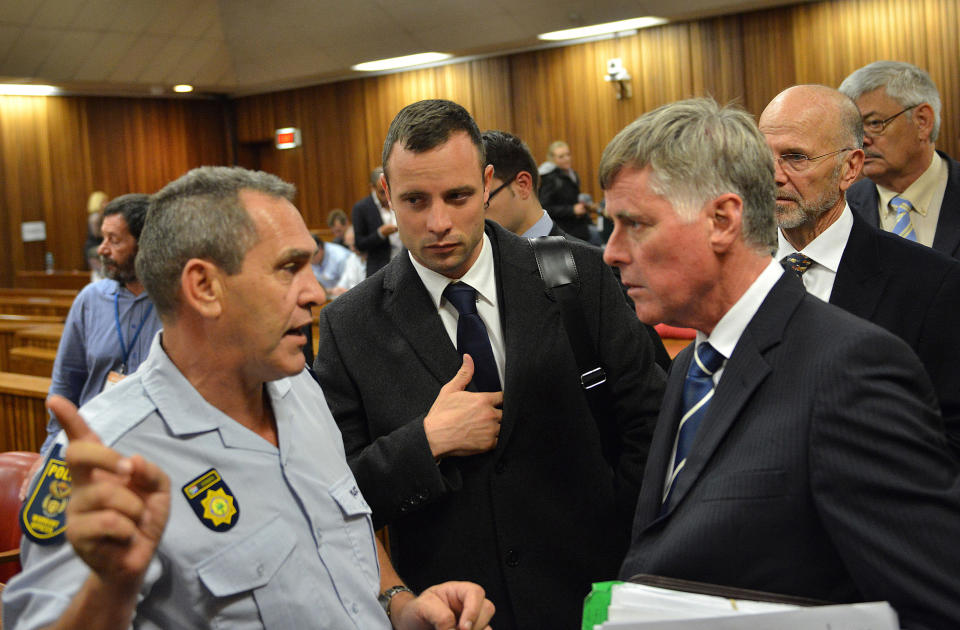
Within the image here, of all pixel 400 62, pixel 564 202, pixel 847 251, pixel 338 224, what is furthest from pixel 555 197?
pixel 847 251

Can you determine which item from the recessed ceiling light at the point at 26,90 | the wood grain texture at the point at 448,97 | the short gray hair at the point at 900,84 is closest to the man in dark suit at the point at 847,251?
the short gray hair at the point at 900,84

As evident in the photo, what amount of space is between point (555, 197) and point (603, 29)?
4.39m

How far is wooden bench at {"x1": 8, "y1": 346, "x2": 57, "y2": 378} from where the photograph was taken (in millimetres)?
5801

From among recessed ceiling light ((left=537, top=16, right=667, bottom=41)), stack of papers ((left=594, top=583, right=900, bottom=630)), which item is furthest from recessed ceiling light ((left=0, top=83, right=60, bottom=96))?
stack of papers ((left=594, top=583, right=900, bottom=630))

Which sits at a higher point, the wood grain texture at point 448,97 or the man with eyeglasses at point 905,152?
the wood grain texture at point 448,97

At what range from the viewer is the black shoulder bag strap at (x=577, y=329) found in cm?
204

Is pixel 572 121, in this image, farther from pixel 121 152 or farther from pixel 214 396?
pixel 214 396

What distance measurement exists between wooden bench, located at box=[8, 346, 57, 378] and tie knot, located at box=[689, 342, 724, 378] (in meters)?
5.16

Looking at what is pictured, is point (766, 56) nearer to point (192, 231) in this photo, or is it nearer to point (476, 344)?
point (476, 344)

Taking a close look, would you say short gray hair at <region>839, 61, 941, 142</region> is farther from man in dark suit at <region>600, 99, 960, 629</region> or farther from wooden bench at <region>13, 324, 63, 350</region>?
wooden bench at <region>13, 324, 63, 350</region>

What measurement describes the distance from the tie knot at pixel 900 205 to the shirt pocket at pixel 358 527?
8.01ft

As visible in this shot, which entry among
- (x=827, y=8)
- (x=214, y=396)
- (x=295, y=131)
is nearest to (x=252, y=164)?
(x=295, y=131)

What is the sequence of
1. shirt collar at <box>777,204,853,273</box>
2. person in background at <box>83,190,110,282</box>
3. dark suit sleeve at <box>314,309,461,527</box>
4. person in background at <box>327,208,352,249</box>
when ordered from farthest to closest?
person in background at <box>327,208,352,249</box> → person in background at <box>83,190,110,282</box> → shirt collar at <box>777,204,853,273</box> → dark suit sleeve at <box>314,309,461,527</box>

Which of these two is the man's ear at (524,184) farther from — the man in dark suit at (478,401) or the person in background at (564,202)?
the person in background at (564,202)
